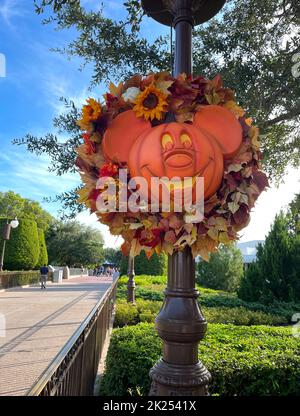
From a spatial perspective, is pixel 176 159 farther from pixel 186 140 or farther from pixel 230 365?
pixel 230 365

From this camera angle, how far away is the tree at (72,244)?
54.2m

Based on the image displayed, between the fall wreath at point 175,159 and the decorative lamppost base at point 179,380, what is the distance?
1.59ft

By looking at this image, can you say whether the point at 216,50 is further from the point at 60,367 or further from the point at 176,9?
the point at 60,367

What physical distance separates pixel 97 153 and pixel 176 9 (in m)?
0.91

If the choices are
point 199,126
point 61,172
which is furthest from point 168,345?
point 61,172

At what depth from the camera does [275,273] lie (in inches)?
612

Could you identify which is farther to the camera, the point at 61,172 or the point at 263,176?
the point at 61,172

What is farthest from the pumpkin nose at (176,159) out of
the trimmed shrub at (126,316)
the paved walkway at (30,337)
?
the trimmed shrub at (126,316)

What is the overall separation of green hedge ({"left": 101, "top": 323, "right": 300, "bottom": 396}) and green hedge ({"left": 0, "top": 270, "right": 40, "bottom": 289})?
18063 millimetres

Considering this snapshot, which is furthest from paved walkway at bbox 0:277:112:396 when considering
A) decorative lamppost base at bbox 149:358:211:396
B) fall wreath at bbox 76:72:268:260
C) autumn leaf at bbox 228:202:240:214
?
autumn leaf at bbox 228:202:240:214

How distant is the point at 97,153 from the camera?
1.62 meters

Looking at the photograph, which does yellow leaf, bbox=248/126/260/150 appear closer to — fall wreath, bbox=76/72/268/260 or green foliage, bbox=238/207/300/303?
fall wreath, bbox=76/72/268/260

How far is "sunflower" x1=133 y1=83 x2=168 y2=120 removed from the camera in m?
1.50

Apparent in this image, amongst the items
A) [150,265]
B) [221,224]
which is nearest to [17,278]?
[150,265]
